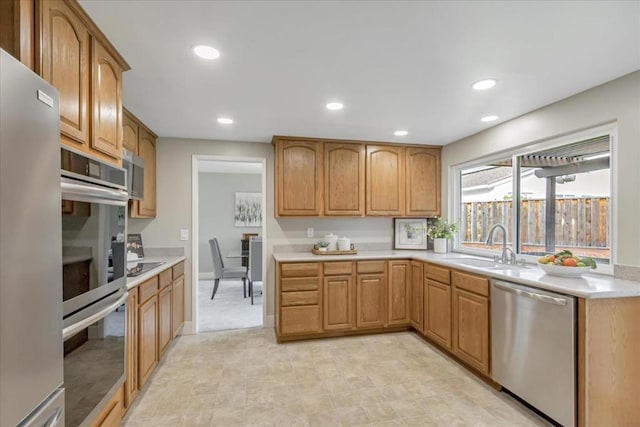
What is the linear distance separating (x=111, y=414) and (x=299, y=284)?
1.93 m

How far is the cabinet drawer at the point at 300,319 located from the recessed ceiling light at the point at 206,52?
2461 millimetres

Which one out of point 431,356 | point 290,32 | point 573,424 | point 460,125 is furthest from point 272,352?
point 460,125

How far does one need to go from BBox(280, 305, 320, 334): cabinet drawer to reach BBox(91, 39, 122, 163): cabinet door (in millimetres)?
2190

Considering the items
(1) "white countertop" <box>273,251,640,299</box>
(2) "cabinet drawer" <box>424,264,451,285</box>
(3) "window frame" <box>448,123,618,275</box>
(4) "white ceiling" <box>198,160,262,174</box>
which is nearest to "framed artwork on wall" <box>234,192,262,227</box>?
(4) "white ceiling" <box>198,160,262,174</box>

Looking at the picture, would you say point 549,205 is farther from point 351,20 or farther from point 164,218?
point 164,218

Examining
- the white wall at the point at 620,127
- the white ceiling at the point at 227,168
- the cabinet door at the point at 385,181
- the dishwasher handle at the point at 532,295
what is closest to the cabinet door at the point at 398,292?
the cabinet door at the point at 385,181

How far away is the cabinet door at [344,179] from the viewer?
12.4ft

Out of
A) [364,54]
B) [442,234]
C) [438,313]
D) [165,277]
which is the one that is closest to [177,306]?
[165,277]

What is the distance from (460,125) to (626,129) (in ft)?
4.37

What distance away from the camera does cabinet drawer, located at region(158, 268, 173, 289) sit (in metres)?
2.80

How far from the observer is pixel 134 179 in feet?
9.61

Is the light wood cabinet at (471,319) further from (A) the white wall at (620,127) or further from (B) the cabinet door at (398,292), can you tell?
(A) the white wall at (620,127)

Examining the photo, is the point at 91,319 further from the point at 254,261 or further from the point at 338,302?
the point at 254,261

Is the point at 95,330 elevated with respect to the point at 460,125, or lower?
lower
